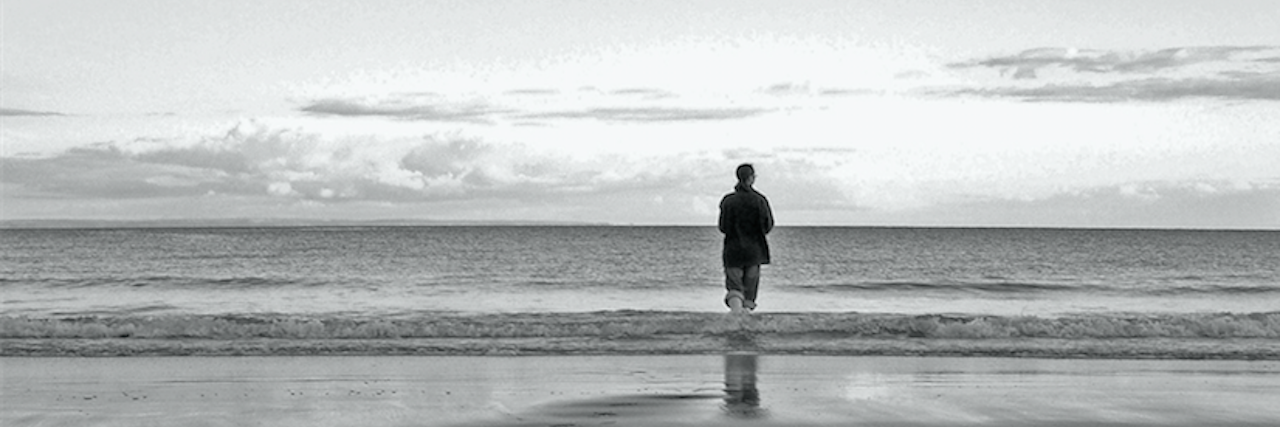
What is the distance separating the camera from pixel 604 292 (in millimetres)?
30984

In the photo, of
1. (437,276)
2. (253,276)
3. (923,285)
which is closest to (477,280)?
(437,276)

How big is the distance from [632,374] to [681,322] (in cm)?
382

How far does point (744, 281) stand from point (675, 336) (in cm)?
84

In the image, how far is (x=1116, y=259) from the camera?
5447 cm

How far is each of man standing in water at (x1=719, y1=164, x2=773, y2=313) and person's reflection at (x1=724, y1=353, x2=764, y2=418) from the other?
1788 mm

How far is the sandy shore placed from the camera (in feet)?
23.3

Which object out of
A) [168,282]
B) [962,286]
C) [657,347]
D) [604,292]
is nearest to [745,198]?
[657,347]

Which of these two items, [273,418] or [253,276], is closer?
[273,418]

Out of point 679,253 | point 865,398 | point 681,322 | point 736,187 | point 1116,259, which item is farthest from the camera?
point 679,253

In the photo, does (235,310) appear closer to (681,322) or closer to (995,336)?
(681,322)

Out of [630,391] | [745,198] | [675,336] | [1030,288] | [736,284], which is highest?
[745,198]

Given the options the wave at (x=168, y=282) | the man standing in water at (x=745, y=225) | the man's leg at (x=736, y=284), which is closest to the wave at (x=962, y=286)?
the wave at (x=168, y=282)

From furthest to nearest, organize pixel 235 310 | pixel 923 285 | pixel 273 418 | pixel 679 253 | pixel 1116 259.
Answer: pixel 679 253
pixel 1116 259
pixel 923 285
pixel 235 310
pixel 273 418

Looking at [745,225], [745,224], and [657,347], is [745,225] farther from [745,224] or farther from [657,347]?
[657,347]
